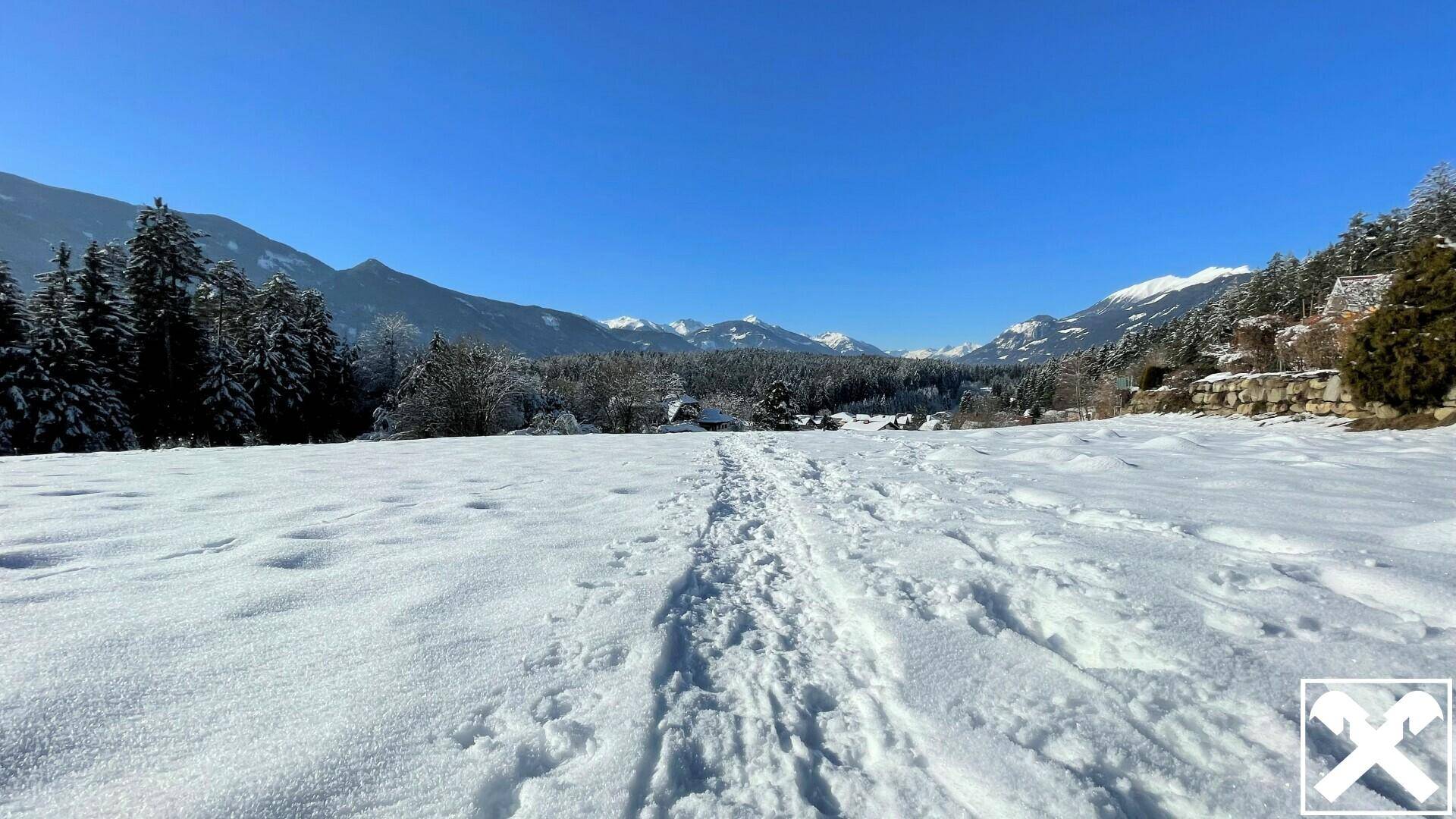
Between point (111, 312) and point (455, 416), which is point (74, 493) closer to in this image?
point (455, 416)

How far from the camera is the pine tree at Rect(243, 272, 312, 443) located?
882 inches

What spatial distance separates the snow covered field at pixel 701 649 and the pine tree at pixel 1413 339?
4.33 meters

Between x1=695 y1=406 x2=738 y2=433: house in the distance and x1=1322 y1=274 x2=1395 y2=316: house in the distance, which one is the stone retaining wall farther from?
x1=695 y1=406 x2=738 y2=433: house in the distance

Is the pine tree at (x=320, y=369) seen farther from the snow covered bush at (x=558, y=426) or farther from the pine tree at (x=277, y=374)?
the snow covered bush at (x=558, y=426)

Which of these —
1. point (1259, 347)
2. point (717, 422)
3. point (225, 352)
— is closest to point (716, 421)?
point (717, 422)

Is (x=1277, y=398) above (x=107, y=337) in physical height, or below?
below

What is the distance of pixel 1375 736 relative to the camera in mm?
1746

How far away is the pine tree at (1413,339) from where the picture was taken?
715cm

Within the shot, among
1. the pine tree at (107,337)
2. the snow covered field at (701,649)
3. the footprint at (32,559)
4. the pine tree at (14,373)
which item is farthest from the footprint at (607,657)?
the pine tree at (107,337)

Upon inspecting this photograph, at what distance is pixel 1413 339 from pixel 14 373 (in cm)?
3209

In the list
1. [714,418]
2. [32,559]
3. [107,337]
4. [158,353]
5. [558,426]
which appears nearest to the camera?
[32,559]

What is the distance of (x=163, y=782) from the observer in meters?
1.43

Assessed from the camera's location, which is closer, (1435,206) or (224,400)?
(224,400)

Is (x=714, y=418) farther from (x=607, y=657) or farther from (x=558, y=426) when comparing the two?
(x=607, y=657)
